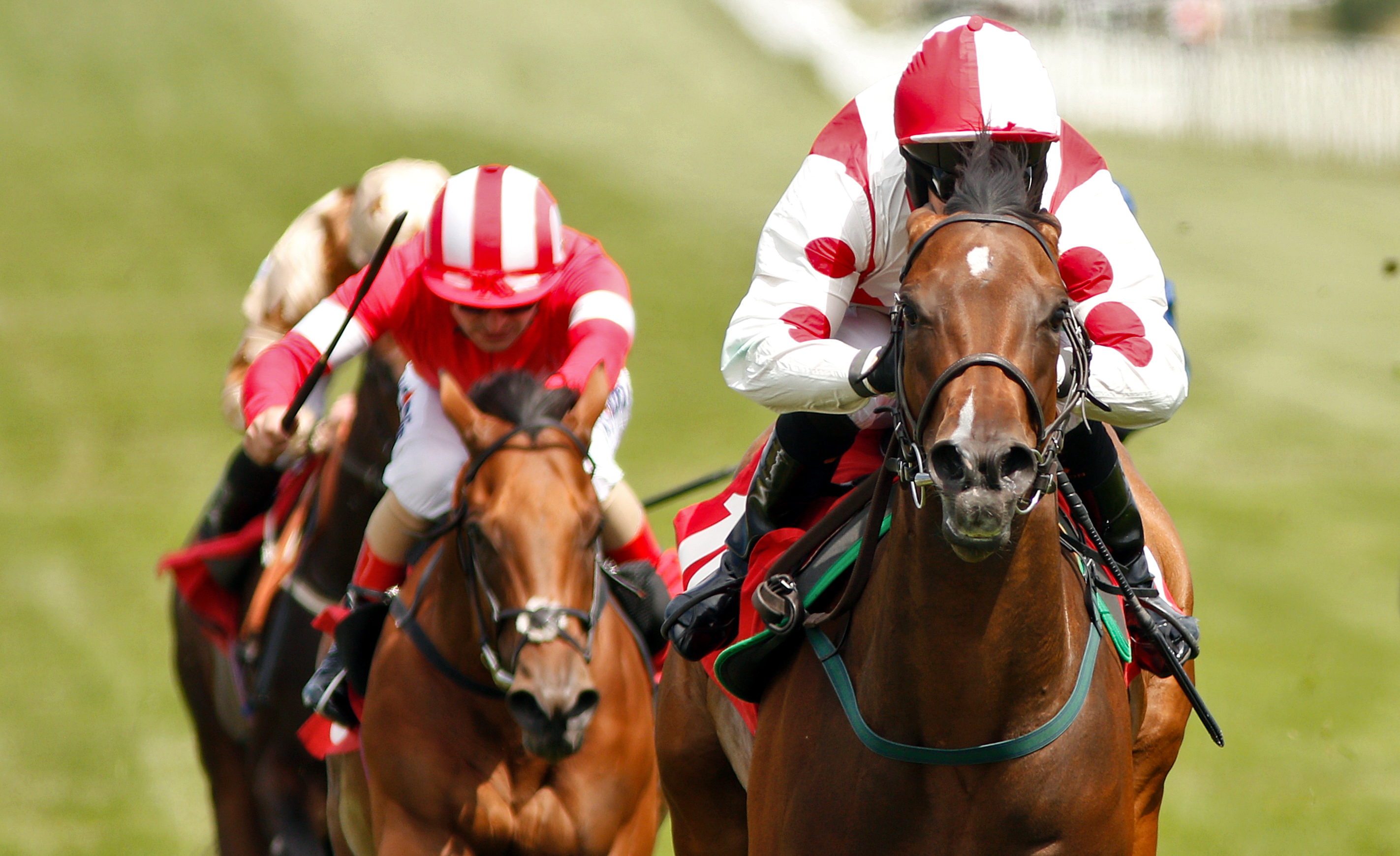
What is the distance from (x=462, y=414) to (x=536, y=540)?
1.54 feet

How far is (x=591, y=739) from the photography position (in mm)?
4891

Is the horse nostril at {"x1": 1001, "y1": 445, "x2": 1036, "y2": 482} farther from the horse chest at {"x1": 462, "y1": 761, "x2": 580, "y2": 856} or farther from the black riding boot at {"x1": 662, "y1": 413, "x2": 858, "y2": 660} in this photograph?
the horse chest at {"x1": 462, "y1": 761, "x2": 580, "y2": 856}

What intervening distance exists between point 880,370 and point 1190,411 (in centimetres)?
1448

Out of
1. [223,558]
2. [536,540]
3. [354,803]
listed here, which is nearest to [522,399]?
[536,540]

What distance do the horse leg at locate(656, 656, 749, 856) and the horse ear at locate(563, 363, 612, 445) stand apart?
794 millimetres

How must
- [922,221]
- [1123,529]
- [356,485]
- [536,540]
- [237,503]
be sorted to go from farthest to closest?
1. [237,503]
2. [356,485]
3. [536,540]
4. [1123,529]
5. [922,221]

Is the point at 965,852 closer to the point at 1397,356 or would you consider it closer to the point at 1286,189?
the point at 1397,356

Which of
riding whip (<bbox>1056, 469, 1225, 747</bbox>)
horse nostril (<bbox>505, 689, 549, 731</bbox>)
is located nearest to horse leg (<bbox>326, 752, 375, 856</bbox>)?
horse nostril (<bbox>505, 689, 549, 731</bbox>)

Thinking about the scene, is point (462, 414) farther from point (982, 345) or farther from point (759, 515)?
point (982, 345)

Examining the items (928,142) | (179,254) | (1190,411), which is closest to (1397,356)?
(1190,411)

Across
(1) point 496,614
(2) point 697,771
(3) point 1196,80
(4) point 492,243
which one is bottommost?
(3) point 1196,80

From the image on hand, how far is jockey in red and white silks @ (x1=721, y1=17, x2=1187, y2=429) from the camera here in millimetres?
3385

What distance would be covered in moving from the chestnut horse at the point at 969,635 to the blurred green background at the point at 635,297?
15.5 ft

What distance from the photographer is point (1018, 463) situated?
2.82m
